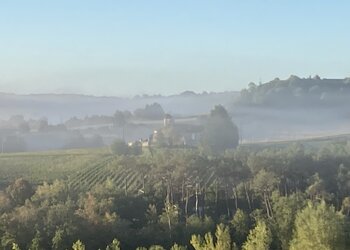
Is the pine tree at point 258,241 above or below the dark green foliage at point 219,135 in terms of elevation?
below

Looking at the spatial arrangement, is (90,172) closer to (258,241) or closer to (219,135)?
(258,241)

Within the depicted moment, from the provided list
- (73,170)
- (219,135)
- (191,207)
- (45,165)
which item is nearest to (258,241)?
(191,207)

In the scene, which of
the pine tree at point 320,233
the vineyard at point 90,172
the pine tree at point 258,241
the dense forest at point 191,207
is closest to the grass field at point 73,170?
the vineyard at point 90,172

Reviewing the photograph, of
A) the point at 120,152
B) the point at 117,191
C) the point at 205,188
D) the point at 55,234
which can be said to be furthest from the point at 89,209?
the point at 120,152

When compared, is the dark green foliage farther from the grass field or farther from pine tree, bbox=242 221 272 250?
pine tree, bbox=242 221 272 250

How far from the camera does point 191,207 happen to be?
190 feet

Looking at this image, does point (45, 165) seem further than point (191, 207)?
Yes

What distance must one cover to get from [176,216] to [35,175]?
26679mm

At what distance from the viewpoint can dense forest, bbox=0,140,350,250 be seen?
40688mm

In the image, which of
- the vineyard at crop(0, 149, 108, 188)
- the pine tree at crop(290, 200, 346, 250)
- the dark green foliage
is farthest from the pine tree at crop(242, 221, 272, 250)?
the dark green foliage

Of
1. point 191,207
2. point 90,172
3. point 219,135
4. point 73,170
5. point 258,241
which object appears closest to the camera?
point 258,241

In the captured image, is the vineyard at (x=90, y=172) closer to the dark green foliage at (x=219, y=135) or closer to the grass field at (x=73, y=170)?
the grass field at (x=73, y=170)

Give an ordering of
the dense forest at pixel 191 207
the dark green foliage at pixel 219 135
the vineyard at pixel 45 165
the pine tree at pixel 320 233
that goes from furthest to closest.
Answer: the dark green foliage at pixel 219 135 → the vineyard at pixel 45 165 → the dense forest at pixel 191 207 → the pine tree at pixel 320 233

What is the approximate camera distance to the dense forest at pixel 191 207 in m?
40.7
